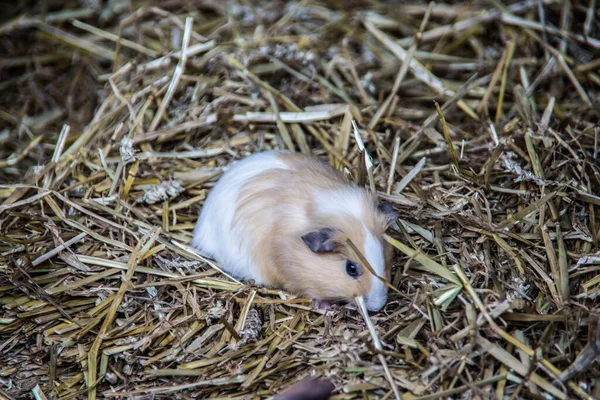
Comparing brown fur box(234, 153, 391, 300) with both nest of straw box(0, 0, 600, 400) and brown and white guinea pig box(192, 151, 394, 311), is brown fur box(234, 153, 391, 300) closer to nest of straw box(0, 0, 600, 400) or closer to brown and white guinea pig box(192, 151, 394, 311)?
brown and white guinea pig box(192, 151, 394, 311)

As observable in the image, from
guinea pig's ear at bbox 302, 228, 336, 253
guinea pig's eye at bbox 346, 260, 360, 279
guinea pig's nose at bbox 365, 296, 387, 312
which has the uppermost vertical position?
guinea pig's ear at bbox 302, 228, 336, 253

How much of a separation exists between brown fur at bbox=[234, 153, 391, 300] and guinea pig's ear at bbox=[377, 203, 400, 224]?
26 millimetres

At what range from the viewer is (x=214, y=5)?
4820 millimetres

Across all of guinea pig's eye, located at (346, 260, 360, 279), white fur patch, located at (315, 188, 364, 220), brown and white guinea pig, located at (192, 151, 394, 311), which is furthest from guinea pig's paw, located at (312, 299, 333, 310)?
white fur patch, located at (315, 188, 364, 220)

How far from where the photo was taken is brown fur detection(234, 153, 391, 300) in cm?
291

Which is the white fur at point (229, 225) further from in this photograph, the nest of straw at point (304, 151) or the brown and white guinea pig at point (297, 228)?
the nest of straw at point (304, 151)

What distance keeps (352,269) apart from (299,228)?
38 centimetres

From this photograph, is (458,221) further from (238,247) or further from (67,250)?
(67,250)

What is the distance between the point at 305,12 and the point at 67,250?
2799 mm

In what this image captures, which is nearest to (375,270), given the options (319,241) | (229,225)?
(319,241)

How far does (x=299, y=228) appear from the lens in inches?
120

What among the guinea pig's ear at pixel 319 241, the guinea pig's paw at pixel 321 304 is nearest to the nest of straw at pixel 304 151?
the guinea pig's paw at pixel 321 304

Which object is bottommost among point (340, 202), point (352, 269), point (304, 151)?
point (352, 269)

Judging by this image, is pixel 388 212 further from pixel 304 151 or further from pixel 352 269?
pixel 304 151
